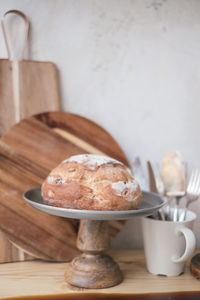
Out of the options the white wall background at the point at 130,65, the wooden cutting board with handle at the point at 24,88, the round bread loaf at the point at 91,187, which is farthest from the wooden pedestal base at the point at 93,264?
the wooden cutting board with handle at the point at 24,88

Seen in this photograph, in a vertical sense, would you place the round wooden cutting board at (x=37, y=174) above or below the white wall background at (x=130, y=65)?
below

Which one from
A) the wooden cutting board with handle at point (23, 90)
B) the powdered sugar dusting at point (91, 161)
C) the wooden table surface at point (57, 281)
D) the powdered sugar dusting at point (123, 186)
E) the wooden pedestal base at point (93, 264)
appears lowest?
the wooden table surface at point (57, 281)

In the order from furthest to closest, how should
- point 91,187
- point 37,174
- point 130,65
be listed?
point 130,65
point 37,174
point 91,187

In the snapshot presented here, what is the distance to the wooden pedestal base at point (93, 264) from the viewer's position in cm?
87

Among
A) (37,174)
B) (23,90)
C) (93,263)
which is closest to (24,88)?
(23,90)

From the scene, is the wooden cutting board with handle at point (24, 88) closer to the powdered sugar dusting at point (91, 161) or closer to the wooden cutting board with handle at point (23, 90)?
the wooden cutting board with handle at point (23, 90)

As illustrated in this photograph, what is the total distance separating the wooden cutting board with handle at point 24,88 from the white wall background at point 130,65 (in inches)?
1.8

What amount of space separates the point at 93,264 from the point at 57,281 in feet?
0.38

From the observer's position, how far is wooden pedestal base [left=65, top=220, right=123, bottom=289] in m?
0.87

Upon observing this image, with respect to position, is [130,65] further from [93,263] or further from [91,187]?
[93,263]

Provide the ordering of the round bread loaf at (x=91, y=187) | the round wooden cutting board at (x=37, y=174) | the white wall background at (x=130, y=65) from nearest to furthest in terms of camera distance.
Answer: the round bread loaf at (x=91, y=187) < the round wooden cutting board at (x=37, y=174) < the white wall background at (x=130, y=65)

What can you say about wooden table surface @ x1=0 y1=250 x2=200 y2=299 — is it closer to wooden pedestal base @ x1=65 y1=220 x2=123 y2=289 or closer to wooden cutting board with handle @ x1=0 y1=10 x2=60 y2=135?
wooden pedestal base @ x1=65 y1=220 x2=123 y2=289

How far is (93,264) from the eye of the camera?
88 cm

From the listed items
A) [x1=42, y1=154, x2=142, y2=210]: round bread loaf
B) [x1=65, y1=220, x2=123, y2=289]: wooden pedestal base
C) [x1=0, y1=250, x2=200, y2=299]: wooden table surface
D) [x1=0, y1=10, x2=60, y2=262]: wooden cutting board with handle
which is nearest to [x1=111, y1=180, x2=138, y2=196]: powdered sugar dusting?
[x1=42, y1=154, x2=142, y2=210]: round bread loaf
